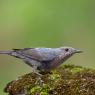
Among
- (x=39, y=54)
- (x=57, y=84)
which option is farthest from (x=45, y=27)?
(x=57, y=84)

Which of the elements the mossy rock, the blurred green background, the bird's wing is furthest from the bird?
the blurred green background

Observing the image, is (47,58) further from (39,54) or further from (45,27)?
(45,27)

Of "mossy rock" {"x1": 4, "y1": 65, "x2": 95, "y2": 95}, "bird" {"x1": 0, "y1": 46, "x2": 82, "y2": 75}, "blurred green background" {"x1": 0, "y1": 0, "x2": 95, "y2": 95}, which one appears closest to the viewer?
"mossy rock" {"x1": 4, "y1": 65, "x2": 95, "y2": 95}

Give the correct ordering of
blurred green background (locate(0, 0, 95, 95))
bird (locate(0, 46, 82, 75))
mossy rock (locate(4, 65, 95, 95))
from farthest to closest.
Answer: blurred green background (locate(0, 0, 95, 95)) < bird (locate(0, 46, 82, 75)) < mossy rock (locate(4, 65, 95, 95))

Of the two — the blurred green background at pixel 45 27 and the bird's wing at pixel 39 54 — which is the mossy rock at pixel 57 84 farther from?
the blurred green background at pixel 45 27

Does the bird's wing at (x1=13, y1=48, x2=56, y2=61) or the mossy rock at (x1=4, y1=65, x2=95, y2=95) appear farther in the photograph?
the bird's wing at (x1=13, y1=48, x2=56, y2=61)

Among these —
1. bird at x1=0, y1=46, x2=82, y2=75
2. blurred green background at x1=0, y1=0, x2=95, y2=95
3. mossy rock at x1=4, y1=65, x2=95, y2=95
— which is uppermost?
blurred green background at x1=0, y1=0, x2=95, y2=95

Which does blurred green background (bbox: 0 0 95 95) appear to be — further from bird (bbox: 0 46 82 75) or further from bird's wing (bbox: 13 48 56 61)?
bird (bbox: 0 46 82 75)

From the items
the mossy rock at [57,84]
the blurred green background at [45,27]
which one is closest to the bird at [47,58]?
the mossy rock at [57,84]
